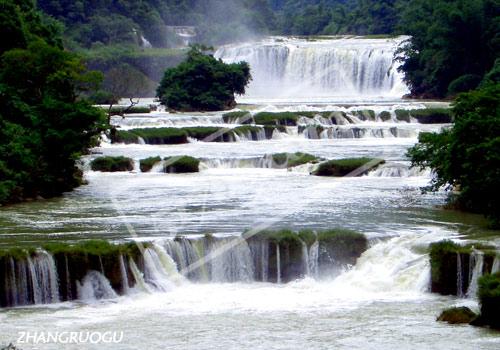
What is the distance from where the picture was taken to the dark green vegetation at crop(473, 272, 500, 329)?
20719 mm

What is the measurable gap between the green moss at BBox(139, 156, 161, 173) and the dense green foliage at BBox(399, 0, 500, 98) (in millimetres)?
29928

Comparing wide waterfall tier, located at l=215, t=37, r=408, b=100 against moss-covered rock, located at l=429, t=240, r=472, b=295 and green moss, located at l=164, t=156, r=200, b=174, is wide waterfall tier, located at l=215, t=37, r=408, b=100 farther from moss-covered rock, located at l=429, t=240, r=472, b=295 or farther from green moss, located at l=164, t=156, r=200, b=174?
moss-covered rock, located at l=429, t=240, r=472, b=295

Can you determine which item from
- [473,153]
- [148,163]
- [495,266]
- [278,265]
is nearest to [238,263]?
[278,265]

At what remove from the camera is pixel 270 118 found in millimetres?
55125

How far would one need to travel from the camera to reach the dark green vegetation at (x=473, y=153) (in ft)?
93.4

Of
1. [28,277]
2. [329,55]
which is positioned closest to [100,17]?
[329,55]

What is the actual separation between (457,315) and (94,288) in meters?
7.28

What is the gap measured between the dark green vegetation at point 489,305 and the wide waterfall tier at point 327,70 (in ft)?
169

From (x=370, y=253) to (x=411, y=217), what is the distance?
432 centimetres

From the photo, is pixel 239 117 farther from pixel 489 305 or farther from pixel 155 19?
pixel 155 19

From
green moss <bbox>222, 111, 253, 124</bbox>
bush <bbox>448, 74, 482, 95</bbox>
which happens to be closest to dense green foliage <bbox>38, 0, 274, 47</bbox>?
bush <bbox>448, 74, 482, 95</bbox>

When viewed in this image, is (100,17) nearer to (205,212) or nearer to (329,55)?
(329,55)

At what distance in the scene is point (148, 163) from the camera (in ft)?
136

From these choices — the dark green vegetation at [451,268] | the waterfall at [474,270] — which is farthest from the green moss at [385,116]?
the waterfall at [474,270]
